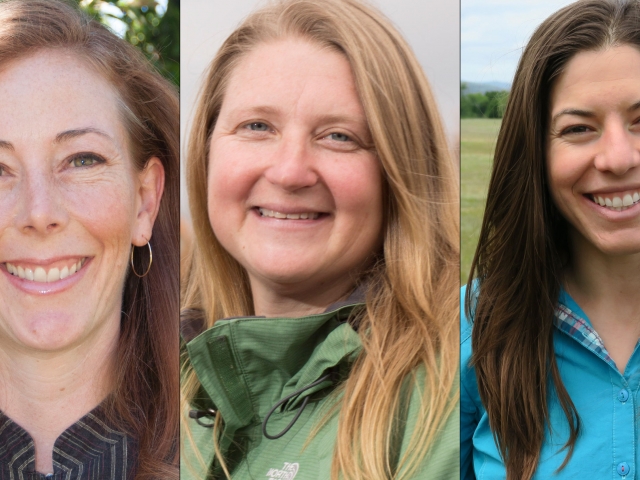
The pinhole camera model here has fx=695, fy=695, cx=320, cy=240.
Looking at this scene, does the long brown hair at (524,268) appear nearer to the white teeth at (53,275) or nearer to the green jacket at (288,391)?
the green jacket at (288,391)

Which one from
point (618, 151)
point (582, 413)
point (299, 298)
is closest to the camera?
point (618, 151)

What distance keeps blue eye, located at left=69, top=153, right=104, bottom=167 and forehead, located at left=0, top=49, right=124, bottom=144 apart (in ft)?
0.27

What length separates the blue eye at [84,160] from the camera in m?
1.99

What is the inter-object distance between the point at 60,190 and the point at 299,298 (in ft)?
2.46

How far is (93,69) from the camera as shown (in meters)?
2.02

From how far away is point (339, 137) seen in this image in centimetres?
185

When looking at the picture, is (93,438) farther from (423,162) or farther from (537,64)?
(537,64)

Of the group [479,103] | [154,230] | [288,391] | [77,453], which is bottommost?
[77,453]

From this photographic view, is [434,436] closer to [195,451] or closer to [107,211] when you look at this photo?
[195,451]

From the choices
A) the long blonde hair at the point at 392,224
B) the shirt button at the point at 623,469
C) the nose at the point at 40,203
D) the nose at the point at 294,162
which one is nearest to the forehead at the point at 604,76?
the long blonde hair at the point at 392,224

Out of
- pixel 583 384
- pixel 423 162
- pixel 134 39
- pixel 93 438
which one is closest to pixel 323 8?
pixel 423 162

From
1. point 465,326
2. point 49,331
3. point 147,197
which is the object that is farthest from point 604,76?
point 49,331

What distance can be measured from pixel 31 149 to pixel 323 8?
0.92m

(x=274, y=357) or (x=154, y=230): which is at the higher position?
(x=154, y=230)
